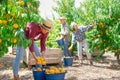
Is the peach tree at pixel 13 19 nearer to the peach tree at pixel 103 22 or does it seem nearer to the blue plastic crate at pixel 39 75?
the blue plastic crate at pixel 39 75

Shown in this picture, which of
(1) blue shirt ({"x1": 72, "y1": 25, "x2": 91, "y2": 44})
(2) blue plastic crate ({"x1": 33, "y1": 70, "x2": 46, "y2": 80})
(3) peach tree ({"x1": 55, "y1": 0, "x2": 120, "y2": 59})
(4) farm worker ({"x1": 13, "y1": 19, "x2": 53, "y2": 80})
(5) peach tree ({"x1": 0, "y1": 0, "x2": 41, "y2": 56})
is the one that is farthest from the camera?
(1) blue shirt ({"x1": 72, "y1": 25, "x2": 91, "y2": 44})

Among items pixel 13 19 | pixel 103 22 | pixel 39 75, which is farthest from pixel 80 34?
pixel 13 19

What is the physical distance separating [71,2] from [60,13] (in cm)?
68

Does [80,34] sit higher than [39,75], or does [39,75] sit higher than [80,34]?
[80,34]

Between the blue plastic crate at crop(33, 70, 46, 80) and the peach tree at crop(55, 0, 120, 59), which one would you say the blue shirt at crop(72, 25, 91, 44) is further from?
the blue plastic crate at crop(33, 70, 46, 80)

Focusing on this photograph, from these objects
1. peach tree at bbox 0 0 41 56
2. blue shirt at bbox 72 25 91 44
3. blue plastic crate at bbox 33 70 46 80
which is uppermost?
peach tree at bbox 0 0 41 56

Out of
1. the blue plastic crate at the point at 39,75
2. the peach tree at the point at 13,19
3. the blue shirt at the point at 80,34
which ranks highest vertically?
the peach tree at the point at 13,19

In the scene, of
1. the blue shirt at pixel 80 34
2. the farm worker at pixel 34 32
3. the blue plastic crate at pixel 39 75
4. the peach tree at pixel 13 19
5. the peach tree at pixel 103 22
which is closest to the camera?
the peach tree at pixel 13 19

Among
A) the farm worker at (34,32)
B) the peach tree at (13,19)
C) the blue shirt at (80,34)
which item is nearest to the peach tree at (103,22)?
the blue shirt at (80,34)

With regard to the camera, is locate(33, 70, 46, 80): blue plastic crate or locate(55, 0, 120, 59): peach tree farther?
locate(55, 0, 120, 59): peach tree

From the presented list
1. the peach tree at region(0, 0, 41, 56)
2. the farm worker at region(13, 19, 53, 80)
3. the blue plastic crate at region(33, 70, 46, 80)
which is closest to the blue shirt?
the farm worker at region(13, 19, 53, 80)

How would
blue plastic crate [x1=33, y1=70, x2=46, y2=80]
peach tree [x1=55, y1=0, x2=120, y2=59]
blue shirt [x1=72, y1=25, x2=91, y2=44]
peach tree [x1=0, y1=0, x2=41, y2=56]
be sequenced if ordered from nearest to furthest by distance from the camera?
peach tree [x1=0, y1=0, x2=41, y2=56], blue plastic crate [x1=33, y1=70, x2=46, y2=80], peach tree [x1=55, y1=0, x2=120, y2=59], blue shirt [x1=72, y1=25, x2=91, y2=44]

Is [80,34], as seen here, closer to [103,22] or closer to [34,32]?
[103,22]

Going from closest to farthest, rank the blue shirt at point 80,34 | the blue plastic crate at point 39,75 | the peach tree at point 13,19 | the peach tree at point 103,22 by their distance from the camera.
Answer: the peach tree at point 13,19
the blue plastic crate at point 39,75
the peach tree at point 103,22
the blue shirt at point 80,34
